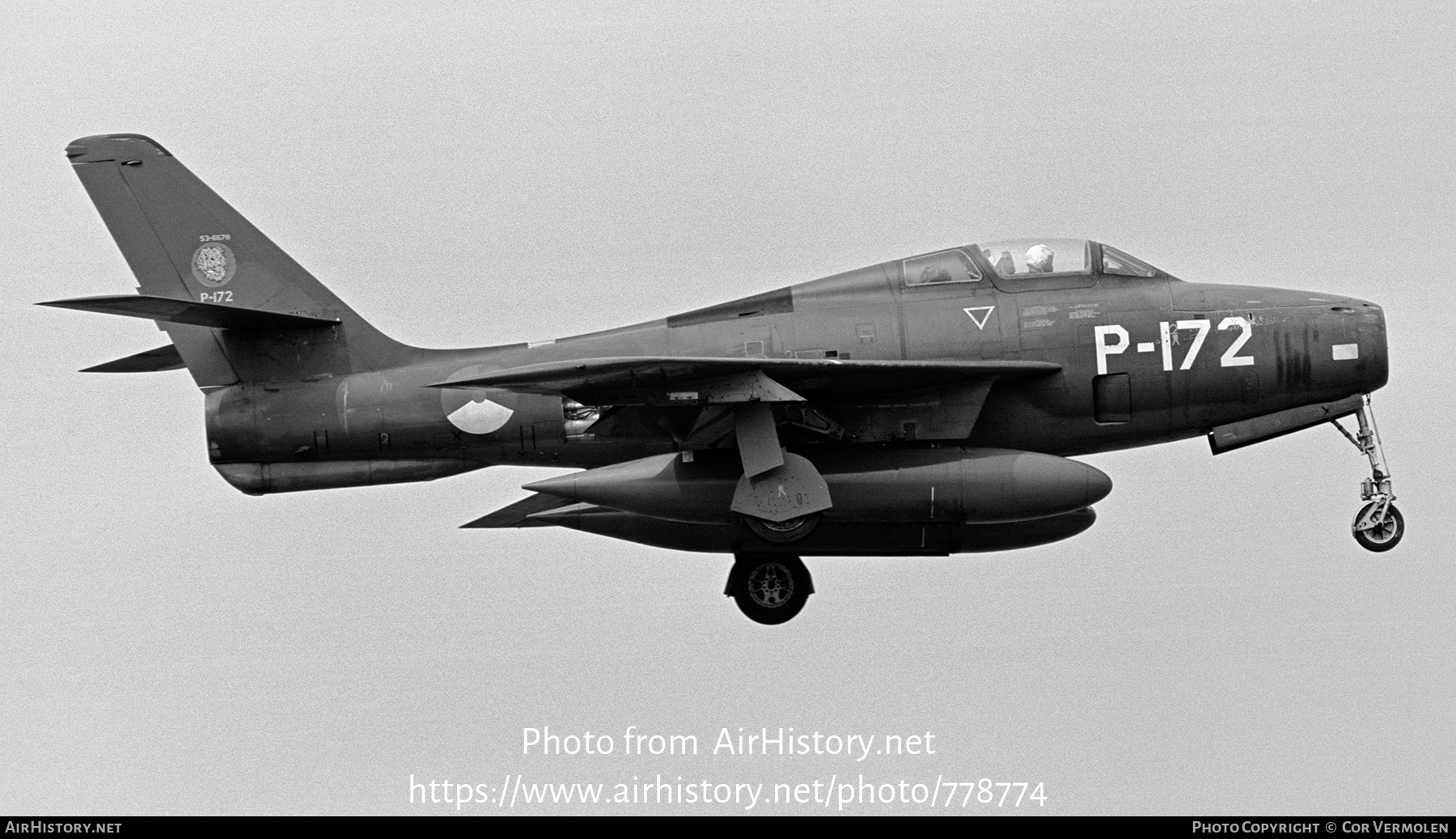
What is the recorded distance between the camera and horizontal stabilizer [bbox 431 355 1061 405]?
1359 centimetres

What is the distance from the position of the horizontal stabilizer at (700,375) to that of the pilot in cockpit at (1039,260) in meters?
0.82

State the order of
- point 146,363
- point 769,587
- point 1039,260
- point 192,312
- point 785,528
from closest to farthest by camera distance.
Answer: point 785,528 < point 192,312 < point 1039,260 < point 769,587 < point 146,363

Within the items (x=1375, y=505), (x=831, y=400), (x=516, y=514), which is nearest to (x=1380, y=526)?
(x=1375, y=505)

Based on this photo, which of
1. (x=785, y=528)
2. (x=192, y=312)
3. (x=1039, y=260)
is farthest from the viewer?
(x=1039, y=260)

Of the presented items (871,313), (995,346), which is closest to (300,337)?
(871,313)

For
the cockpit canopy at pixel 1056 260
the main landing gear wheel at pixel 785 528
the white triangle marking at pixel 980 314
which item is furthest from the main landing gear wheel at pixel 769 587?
the cockpit canopy at pixel 1056 260

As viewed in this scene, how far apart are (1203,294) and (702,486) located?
439cm

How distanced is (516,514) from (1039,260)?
5015 millimetres

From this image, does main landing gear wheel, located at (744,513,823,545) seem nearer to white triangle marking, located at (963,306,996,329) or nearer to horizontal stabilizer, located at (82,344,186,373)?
white triangle marking, located at (963,306,996,329)

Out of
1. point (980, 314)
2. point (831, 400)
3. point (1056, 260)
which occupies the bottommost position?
point (831, 400)

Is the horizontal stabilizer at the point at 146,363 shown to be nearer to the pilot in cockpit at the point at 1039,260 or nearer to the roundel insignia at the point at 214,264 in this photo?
the roundel insignia at the point at 214,264

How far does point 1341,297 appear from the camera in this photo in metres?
14.9

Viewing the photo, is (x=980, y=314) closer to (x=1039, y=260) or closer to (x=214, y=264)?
(x=1039, y=260)

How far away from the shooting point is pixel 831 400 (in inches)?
589
